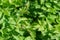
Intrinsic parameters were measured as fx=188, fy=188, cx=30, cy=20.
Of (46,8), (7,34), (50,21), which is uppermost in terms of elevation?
(46,8)

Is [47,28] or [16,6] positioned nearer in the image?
[47,28]

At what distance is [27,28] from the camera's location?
7.88ft

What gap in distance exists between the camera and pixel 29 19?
2.53 m

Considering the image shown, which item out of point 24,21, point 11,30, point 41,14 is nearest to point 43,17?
point 41,14

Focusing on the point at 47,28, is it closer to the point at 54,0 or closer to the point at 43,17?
the point at 43,17

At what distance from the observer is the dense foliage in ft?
7.70

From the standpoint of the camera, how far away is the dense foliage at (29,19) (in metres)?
2.35

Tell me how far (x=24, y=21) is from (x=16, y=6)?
0.25m

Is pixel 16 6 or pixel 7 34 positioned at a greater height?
pixel 16 6

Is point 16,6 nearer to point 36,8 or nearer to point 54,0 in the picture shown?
point 36,8

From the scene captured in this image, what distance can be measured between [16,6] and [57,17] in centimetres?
57

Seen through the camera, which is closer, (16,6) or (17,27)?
(17,27)

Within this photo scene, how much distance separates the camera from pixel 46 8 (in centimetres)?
253

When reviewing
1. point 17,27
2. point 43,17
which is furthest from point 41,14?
point 17,27
